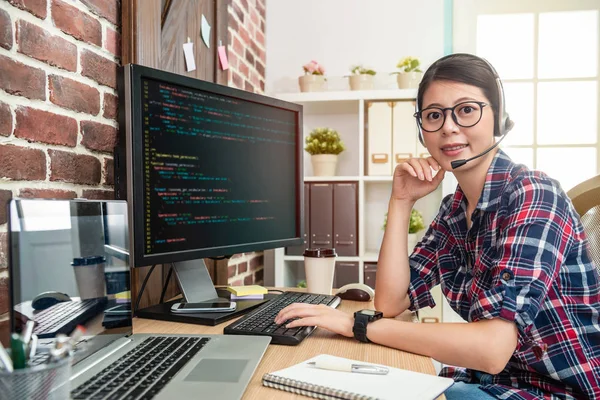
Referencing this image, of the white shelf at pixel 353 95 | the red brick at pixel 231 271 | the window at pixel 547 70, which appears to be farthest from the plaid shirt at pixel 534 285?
the window at pixel 547 70

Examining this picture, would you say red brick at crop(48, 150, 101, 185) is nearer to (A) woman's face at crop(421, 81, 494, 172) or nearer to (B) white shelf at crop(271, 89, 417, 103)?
(A) woman's face at crop(421, 81, 494, 172)

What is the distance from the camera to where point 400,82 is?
2473mm

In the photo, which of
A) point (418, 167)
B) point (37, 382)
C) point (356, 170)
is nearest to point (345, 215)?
point (356, 170)

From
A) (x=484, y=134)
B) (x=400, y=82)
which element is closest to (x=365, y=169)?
(x=400, y=82)

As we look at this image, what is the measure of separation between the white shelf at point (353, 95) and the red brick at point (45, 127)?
1.57 meters

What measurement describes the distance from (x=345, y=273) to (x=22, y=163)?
173 cm

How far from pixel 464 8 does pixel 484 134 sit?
191cm

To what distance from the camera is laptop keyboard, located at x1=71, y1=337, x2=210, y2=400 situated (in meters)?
0.60

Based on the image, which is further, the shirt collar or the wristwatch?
the shirt collar

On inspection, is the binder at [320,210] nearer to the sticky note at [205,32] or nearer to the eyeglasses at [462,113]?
the sticky note at [205,32]

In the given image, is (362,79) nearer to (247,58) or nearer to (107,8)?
(247,58)

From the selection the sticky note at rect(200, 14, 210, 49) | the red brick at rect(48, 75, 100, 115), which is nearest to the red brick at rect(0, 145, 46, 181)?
the red brick at rect(48, 75, 100, 115)

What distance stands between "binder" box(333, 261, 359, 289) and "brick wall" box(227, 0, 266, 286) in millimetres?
397

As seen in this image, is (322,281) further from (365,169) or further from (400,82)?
(400,82)
